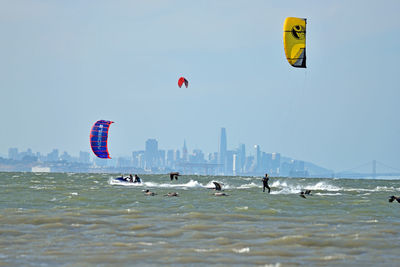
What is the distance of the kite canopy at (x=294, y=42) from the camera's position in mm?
32906

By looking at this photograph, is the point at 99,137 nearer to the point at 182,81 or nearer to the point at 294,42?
the point at 182,81

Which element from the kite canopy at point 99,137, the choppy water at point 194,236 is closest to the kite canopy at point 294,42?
the choppy water at point 194,236

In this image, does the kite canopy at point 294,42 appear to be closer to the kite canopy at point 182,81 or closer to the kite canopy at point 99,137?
the kite canopy at point 182,81

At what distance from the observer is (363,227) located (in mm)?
22188

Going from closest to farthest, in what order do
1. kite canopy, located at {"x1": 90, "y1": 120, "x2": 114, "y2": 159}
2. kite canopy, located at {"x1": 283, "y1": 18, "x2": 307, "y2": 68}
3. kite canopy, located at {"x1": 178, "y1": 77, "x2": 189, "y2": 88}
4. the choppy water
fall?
1. the choppy water
2. kite canopy, located at {"x1": 283, "y1": 18, "x2": 307, "y2": 68}
3. kite canopy, located at {"x1": 178, "y1": 77, "x2": 189, "y2": 88}
4. kite canopy, located at {"x1": 90, "y1": 120, "x2": 114, "y2": 159}

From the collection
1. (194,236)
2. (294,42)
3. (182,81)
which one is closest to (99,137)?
(182,81)

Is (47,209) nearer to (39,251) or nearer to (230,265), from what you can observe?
(39,251)

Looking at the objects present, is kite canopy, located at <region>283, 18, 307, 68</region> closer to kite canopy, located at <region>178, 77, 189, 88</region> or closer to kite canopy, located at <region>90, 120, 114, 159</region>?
kite canopy, located at <region>178, 77, 189, 88</region>

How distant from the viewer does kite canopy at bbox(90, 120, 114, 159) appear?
61031 mm

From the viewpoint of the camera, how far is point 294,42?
33.1 m

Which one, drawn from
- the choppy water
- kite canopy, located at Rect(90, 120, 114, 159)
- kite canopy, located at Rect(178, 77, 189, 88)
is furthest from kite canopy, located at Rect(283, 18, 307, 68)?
kite canopy, located at Rect(90, 120, 114, 159)

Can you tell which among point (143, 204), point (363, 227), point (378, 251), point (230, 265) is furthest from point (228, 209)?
point (230, 265)

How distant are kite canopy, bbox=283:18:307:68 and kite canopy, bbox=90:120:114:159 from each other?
31.4 metres

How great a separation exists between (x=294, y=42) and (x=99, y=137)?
32747 millimetres
